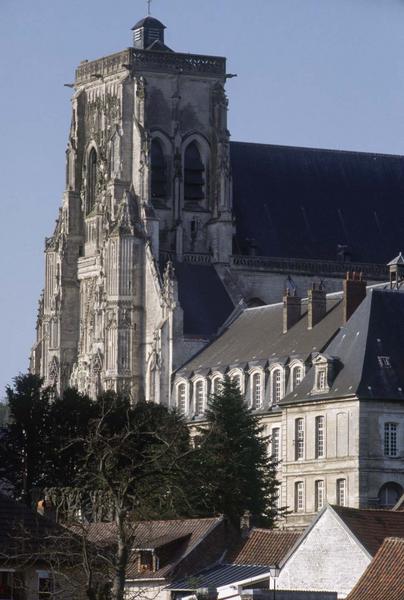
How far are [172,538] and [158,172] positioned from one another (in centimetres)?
6775

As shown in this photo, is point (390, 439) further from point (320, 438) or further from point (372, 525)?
point (372, 525)

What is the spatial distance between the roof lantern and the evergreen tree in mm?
42344

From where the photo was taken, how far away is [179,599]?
64.3m

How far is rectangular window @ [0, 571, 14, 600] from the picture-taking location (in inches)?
1973

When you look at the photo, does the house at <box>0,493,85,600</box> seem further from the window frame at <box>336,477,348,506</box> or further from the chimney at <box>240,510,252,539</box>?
the window frame at <box>336,477,348,506</box>

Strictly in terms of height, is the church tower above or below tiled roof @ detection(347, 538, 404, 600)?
above

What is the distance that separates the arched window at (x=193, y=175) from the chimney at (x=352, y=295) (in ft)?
103

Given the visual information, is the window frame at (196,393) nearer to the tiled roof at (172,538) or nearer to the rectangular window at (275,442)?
the rectangular window at (275,442)

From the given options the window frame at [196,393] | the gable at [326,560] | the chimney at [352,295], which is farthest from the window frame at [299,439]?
the gable at [326,560]

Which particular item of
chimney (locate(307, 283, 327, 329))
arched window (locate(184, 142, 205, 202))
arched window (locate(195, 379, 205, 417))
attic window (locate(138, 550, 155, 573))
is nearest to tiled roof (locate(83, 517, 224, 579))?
attic window (locate(138, 550, 155, 573))

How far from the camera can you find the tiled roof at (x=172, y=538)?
223ft

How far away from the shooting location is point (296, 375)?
10762 centimetres

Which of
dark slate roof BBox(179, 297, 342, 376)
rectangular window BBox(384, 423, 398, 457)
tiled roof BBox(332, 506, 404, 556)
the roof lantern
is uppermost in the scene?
the roof lantern

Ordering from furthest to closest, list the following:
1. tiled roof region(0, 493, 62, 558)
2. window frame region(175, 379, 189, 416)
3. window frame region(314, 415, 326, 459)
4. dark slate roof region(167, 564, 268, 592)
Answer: window frame region(175, 379, 189, 416) < window frame region(314, 415, 326, 459) < dark slate roof region(167, 564, 268, 592) < tiled roof region(0, 493, 62, 558)
